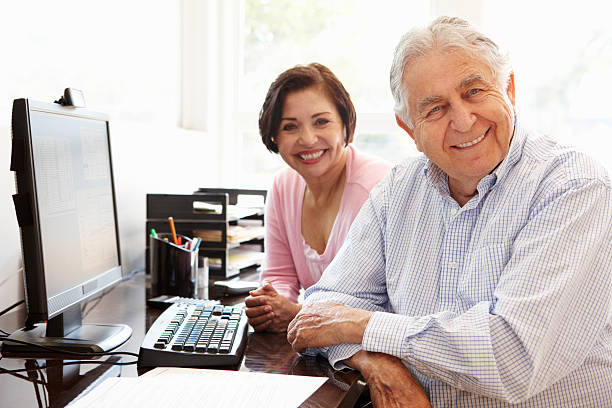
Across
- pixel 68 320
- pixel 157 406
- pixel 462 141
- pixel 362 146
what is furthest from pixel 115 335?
pixel 362 146

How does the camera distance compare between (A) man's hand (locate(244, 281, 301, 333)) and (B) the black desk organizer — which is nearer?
(A) man's hand (locate(244, 281, 301, 333))

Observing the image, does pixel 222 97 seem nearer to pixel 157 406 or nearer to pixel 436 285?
pixel 436 285

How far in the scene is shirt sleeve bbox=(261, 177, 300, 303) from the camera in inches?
73.8

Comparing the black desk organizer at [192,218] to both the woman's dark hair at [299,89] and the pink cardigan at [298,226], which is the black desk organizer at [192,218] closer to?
the pink cardigan at [298,226]

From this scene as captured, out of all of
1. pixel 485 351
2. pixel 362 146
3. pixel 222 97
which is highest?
pixel 222 97

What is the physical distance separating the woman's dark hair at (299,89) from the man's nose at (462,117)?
828mm

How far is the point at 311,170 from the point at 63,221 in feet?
3.08

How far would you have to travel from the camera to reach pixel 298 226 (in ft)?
6.28

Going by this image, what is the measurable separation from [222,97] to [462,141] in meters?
2.13

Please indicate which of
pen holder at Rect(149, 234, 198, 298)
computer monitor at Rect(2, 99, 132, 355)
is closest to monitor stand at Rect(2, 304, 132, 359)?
computer monitor at Rect(2, 99, 132, 355)

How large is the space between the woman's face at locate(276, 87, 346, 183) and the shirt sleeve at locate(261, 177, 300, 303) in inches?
6.2

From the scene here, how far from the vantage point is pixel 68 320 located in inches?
48.6

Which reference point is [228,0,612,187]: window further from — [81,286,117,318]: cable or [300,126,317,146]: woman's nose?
[81,286,117,318]: cable

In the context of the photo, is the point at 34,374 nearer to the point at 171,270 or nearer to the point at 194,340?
the point at 194,340
